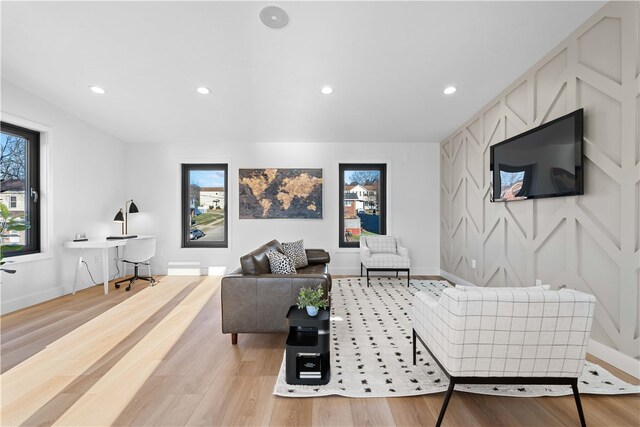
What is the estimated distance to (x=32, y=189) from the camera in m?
3.85

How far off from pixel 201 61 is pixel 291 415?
3396mm

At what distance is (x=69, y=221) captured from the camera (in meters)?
4.27

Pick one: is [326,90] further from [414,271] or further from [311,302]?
[414,271]

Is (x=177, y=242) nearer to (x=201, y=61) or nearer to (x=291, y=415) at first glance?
(x=201, y=61)

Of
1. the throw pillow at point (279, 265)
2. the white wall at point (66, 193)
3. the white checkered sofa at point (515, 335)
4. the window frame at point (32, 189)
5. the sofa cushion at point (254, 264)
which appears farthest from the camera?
the window frame at point (32, 189)

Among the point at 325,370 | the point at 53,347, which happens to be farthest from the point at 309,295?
the point at 53,347

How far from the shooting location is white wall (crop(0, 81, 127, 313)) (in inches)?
140

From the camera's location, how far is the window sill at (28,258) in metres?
3.42

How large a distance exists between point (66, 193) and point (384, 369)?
493cm

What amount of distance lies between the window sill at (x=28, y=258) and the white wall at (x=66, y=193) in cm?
5

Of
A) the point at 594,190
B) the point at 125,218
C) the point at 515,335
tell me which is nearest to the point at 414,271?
the point at 594,190

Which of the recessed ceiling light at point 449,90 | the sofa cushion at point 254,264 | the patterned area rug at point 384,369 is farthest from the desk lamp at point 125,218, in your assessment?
the recessed ceiling light at point 449,90

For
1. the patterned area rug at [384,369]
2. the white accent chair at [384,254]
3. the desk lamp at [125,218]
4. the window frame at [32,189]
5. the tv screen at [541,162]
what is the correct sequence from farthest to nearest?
the desk lamp at [125,218]
the white accent chair at [384,254]
the window frame at [32,189]
the tv screen at [541,162]
the patterned area rug at [384,369]

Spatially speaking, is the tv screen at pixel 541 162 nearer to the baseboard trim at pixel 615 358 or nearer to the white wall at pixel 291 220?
the baseboard trim at pixel 615 358
